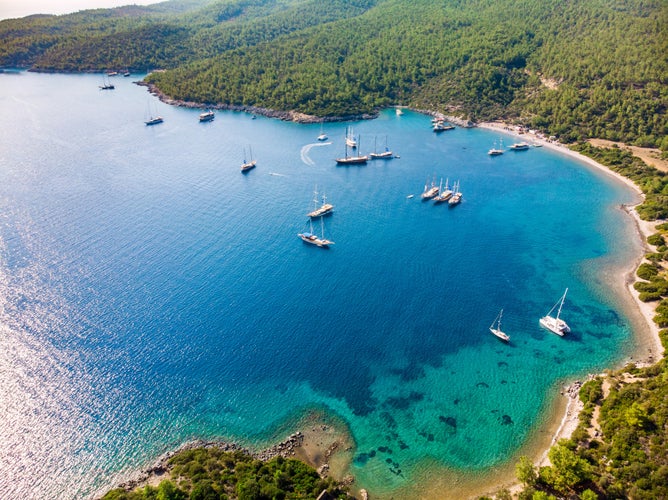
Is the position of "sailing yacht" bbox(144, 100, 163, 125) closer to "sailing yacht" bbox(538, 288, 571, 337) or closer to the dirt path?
"sailing yacht" bbox(538, 288, 571, 337)

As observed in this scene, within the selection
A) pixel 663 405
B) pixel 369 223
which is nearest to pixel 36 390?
pixel 369 223

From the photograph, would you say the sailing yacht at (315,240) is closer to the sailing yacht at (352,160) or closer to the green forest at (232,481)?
the sailing yacht at (352,160)

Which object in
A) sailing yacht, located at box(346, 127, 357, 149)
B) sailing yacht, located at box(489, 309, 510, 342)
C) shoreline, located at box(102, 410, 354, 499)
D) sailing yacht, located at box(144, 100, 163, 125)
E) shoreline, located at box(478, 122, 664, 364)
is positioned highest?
sailing yacht, located at box(144, 100, 163, 125)

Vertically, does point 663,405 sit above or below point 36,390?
above

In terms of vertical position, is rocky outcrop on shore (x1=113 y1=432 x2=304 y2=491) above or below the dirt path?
below

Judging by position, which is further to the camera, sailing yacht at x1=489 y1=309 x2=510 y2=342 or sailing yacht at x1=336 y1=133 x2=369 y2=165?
sailing yacht at x1=336 y1=133 x2=369 y2=165

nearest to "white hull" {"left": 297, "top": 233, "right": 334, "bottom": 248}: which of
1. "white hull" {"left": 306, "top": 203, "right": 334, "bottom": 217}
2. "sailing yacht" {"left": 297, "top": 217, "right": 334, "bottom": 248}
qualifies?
"sailing yacht" {"left": 297, "top": 217, "right": 334, "bottom": 248}

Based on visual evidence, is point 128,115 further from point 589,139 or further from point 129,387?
point 589,139
